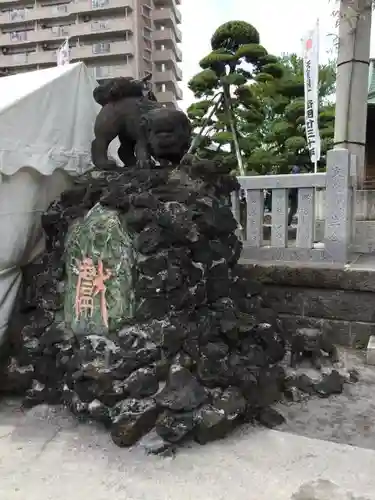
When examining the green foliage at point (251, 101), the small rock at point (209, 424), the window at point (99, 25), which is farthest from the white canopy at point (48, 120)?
the window at point (99, 25)

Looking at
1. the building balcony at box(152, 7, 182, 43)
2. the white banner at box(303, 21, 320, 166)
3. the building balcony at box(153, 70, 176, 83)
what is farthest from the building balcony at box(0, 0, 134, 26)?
the white banner at box(303, 21, 320, 166)

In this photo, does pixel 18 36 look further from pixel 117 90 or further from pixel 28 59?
pixel 117 90

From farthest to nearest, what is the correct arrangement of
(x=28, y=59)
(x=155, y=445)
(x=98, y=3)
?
(x=28, y=59), (x=98, y=3), (x=155, y=445)

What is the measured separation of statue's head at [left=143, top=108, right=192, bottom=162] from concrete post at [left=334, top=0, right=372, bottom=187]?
3763 millimetres

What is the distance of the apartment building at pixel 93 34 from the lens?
117 feet

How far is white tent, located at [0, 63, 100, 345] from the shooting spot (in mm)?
3064

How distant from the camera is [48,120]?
135 inches

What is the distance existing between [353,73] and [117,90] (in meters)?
4.48

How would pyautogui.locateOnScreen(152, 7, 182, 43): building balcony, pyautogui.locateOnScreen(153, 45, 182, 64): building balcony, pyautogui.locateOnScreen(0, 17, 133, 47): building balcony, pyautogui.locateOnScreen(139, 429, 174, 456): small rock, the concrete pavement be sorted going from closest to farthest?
1. the concrete pavement
2. pyautogui.locateOnScreen(139, 429, 174, 456): small rock
3. pyautogui.locateOnScreen(0, 17, 133, 47): building balcony
4. pyautogui.locateOnScreen(152, 7, 182, 43): building balcony
5. pyautogui.locateOnScreen(153, 45, 182, 64): building balcony

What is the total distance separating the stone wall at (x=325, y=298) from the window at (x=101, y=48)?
3567 cm

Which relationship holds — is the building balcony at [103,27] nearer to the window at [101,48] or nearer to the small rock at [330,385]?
the window at [101,48]

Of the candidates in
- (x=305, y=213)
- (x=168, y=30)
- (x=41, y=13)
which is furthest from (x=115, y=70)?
(x=305, y=213)

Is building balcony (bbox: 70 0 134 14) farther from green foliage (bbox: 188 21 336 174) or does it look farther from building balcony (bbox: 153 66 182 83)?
green foliage (bbox: 188 21 336 174)

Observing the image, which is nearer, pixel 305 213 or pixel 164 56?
pixel 305 213
